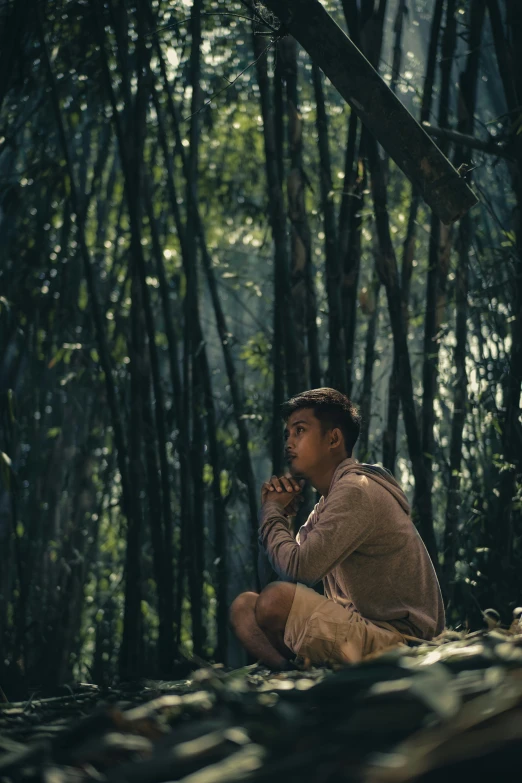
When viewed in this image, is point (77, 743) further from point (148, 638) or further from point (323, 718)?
point (148, 638)

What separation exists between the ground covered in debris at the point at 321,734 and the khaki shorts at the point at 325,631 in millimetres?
1256

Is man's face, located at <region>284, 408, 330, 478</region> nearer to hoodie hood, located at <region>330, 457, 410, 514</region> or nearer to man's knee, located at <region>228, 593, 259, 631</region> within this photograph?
hoodie hood, located at <region>330, 457, 410, 514</region>

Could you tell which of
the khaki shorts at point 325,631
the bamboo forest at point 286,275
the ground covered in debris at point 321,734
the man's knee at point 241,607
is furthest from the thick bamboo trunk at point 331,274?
the ground covered in debris at point 321,734

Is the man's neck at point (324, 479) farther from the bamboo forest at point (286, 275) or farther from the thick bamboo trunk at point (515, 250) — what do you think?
the thick bamboo trunk at point (515, 250)

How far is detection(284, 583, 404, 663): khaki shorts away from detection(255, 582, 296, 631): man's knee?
0.02m

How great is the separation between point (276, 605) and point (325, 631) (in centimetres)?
14

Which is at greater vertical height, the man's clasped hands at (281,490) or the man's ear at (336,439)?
the man's ear at (336,439)

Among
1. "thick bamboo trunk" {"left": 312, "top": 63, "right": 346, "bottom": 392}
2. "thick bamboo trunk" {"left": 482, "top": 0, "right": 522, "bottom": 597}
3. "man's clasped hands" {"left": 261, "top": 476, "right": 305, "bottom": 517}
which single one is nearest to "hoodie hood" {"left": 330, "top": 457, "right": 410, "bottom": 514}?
"man's clasped hands" {"left": 261, "top": 476, "right": 305, "bottom": 517}

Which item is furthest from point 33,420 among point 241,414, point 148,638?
point 241,414

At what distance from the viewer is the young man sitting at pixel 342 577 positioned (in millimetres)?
2326

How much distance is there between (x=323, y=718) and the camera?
0.91 meters

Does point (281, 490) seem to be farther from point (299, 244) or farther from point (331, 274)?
point (299, 244)

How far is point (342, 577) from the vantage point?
2.49m

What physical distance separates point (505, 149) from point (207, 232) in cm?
558
